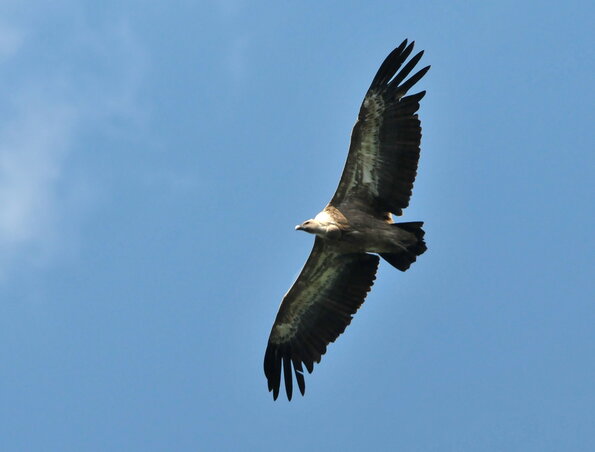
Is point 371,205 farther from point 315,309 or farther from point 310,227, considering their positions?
point 315,309

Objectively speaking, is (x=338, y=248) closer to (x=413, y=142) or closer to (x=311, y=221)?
(x=311, y=221)

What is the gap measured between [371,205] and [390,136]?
135 cm

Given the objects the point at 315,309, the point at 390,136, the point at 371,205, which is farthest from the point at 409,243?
the point at 315,309

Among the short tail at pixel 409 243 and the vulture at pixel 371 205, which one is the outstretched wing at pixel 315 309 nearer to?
the vulture at pixel 371 205

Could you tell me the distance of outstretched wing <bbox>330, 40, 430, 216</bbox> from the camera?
61.9 feet

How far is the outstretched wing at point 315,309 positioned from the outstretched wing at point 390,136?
1.47 meters

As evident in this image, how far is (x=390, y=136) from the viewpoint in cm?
1892

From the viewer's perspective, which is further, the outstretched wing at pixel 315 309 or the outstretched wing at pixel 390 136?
the outstretched wing at pixel 315 309

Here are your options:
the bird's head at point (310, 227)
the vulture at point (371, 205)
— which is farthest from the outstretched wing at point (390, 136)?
the bird's head at point (310, 227)

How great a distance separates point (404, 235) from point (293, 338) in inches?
135

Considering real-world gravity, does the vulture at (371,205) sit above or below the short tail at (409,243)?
above

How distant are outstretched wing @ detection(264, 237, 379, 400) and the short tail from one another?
3.44 feet

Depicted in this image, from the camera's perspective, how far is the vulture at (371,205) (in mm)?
18906

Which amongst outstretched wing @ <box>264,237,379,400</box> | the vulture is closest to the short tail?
the vulture
